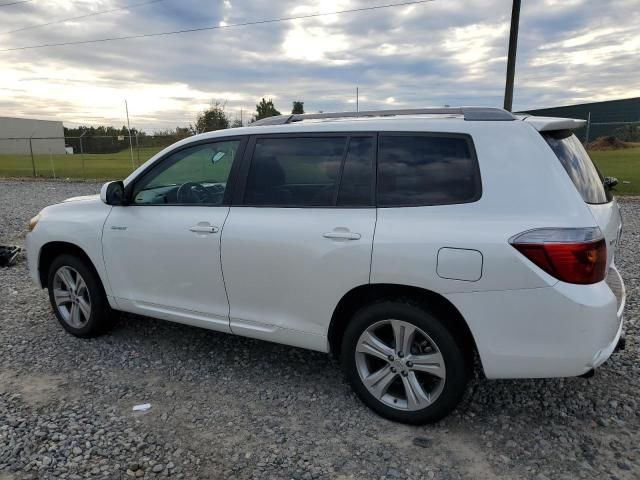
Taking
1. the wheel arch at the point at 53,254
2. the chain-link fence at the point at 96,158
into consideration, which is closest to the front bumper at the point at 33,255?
the wheel arch at the point at 53,254

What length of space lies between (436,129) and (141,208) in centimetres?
230

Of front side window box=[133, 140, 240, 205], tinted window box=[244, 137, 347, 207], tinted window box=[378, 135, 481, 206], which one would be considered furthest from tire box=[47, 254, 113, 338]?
tinted window box=[378, 135, 481, 206]

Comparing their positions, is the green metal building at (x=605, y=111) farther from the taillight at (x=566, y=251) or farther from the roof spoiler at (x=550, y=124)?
the taillight at (x=566, y=251)

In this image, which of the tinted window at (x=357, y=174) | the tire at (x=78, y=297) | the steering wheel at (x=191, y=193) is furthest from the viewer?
the tire at (x=78, y=297)

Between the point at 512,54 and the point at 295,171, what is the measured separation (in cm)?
1069

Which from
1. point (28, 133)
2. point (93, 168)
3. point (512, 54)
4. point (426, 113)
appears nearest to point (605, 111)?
point (512, 54)

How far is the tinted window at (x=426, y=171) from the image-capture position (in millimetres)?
2738

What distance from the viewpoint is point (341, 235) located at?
115 inches

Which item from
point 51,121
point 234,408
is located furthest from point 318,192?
point 51,121

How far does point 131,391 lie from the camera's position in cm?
343

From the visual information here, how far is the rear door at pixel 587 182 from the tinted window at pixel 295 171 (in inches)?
48.7

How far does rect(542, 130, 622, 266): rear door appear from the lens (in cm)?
265

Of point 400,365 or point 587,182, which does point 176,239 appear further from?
point 587,182

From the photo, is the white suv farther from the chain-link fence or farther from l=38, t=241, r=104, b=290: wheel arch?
the chain-link fence
